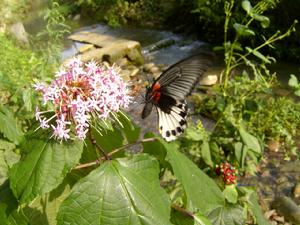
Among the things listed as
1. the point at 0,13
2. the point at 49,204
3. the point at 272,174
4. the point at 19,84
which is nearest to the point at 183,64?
the point at 49,204

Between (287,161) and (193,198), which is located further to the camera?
(287,161)

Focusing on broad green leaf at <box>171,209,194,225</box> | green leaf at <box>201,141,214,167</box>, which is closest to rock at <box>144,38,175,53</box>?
green leaf at <box>201,141,214,167</box>

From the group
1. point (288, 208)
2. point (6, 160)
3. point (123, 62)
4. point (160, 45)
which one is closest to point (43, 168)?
point (6, 160)

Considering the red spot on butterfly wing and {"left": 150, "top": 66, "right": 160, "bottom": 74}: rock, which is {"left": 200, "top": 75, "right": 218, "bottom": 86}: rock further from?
the red spot on butterfly wing

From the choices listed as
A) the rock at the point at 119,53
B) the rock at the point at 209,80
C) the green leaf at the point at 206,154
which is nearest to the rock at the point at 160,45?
the rock at the point at 119,53

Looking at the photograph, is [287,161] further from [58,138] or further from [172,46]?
[172,46]
